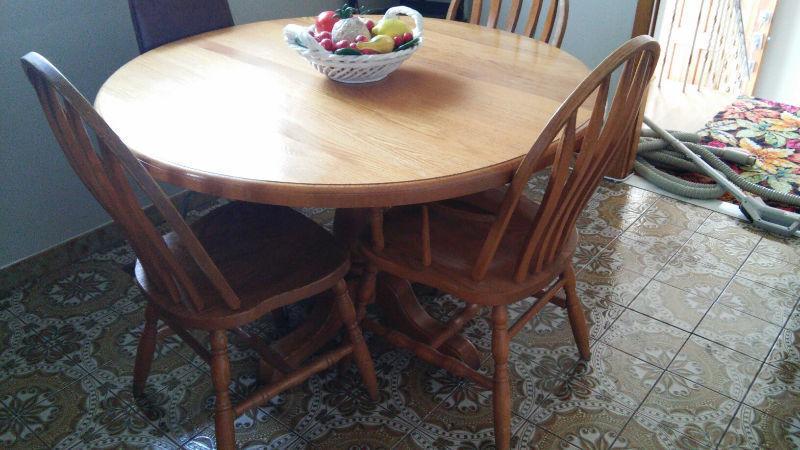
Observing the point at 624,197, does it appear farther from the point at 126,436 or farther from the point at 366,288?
the point at 126,436

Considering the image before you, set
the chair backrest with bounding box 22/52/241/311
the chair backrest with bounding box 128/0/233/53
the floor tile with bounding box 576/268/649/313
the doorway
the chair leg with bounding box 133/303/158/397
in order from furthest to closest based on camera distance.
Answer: the doorway, the floor tile with bounding box 576/268/649/313, the chair backrest with bounding box 128/0/233/53, the chair leg with bounding box 133/303/158/397, the chair backrest with bounding box 22/52/241/311

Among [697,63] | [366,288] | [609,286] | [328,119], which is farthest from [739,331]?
[697,63]

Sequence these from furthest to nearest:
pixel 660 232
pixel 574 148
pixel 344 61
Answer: pixel 660 232, pixel 344 61, pixel 574 148

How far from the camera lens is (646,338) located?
73.9 inches

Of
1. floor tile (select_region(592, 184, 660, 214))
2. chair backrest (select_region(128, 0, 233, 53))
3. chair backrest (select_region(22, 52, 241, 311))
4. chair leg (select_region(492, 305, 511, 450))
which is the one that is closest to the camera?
chair backrest (select_region(22, 52, 241, 311))

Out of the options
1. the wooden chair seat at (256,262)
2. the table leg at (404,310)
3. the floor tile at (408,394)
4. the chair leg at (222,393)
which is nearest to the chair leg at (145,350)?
the wooden chair seat at (256,262)

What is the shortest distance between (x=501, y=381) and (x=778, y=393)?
828 millimetres

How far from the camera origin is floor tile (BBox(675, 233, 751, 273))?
2.23 m

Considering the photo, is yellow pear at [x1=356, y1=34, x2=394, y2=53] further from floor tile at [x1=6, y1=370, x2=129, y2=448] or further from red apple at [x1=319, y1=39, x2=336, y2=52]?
floor tile at [x1=6, y1=370, x2=129, y2=448]

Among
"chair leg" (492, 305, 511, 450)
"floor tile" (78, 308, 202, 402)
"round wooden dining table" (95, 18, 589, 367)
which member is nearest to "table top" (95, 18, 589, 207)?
"round wooden dining table" (95, 18, 589, 367)

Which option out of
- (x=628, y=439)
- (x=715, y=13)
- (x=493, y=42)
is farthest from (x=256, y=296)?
(x=715, y=13)

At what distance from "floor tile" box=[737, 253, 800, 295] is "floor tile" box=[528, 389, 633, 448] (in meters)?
0.88

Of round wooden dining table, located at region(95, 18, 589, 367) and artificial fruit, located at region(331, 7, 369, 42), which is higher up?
artificial fruit, located at region(331, 7, 369, 42)

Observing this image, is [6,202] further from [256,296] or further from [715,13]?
[715,13]
